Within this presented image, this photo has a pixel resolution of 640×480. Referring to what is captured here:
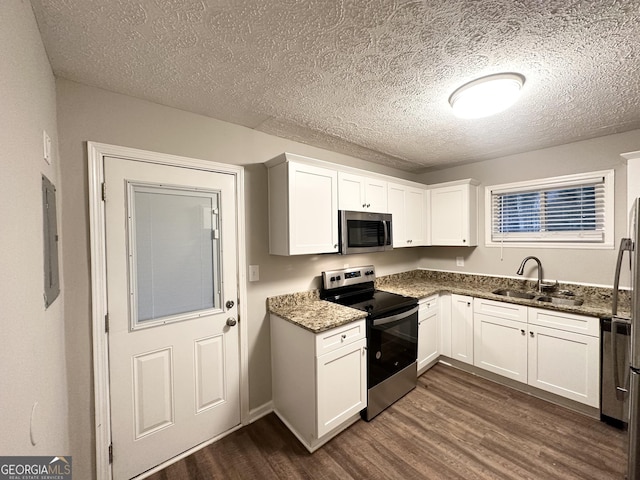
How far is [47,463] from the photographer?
944 millimetres

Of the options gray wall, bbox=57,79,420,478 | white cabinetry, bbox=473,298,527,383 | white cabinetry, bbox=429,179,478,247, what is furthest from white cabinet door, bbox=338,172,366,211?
white cabinetry, bbox=473,298,527,383

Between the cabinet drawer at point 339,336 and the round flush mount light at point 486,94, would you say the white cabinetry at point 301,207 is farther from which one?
the round flush mount light at point 486,94

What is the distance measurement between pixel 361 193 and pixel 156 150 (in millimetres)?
1745

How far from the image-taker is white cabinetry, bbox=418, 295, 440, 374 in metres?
2.70

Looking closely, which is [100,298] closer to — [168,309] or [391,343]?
[168,309]

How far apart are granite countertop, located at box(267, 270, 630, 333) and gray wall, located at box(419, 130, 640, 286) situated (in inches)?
Answer: 4.1

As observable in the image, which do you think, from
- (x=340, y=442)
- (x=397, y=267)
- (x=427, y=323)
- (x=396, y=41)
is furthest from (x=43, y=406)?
(x=397, y=267)

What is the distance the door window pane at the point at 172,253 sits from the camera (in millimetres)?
1645

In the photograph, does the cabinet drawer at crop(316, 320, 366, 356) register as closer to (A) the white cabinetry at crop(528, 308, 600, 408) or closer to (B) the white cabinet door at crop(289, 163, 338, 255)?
(B) the white cabinet door at crop(289, 163, 338, 255)

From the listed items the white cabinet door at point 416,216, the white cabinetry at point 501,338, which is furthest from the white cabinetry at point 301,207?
the white cabinetry at point 501,338

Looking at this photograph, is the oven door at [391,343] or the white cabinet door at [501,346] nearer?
the oven door at [391,343]

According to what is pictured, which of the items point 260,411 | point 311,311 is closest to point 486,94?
point 311,311

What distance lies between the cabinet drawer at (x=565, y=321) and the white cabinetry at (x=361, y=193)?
1.69 m

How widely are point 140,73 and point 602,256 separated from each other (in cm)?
399
